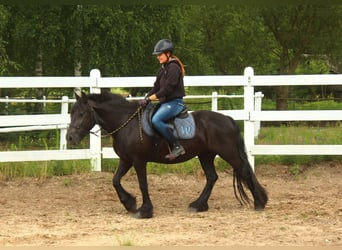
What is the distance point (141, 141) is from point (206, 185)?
43.2 inches

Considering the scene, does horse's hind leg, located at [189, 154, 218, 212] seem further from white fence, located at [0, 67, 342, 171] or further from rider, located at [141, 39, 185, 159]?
white fence, located at [0, 67, 342, 171]

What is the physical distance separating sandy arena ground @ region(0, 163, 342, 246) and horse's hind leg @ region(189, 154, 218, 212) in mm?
124

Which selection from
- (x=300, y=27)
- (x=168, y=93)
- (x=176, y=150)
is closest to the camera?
(x=168, y=93)

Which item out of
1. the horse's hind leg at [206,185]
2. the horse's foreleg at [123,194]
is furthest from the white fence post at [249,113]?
the horse's foreleg at [123,194]

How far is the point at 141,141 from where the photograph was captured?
6574mm

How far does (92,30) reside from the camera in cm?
1589

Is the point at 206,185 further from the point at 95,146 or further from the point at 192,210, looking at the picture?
the point at 95,146

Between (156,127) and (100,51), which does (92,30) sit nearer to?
(100,51)

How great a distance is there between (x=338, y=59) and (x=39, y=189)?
67.5 ft

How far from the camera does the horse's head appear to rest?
657cm

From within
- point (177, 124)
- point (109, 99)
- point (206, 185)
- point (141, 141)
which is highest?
point (109, 99)

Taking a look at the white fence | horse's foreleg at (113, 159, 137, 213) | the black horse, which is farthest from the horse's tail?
the white fence

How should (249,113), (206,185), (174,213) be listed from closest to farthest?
(174,213) < (206,185) < (249,113)

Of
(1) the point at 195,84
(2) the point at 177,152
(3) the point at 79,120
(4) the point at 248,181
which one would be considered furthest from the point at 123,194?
(1) the point at 195,84
